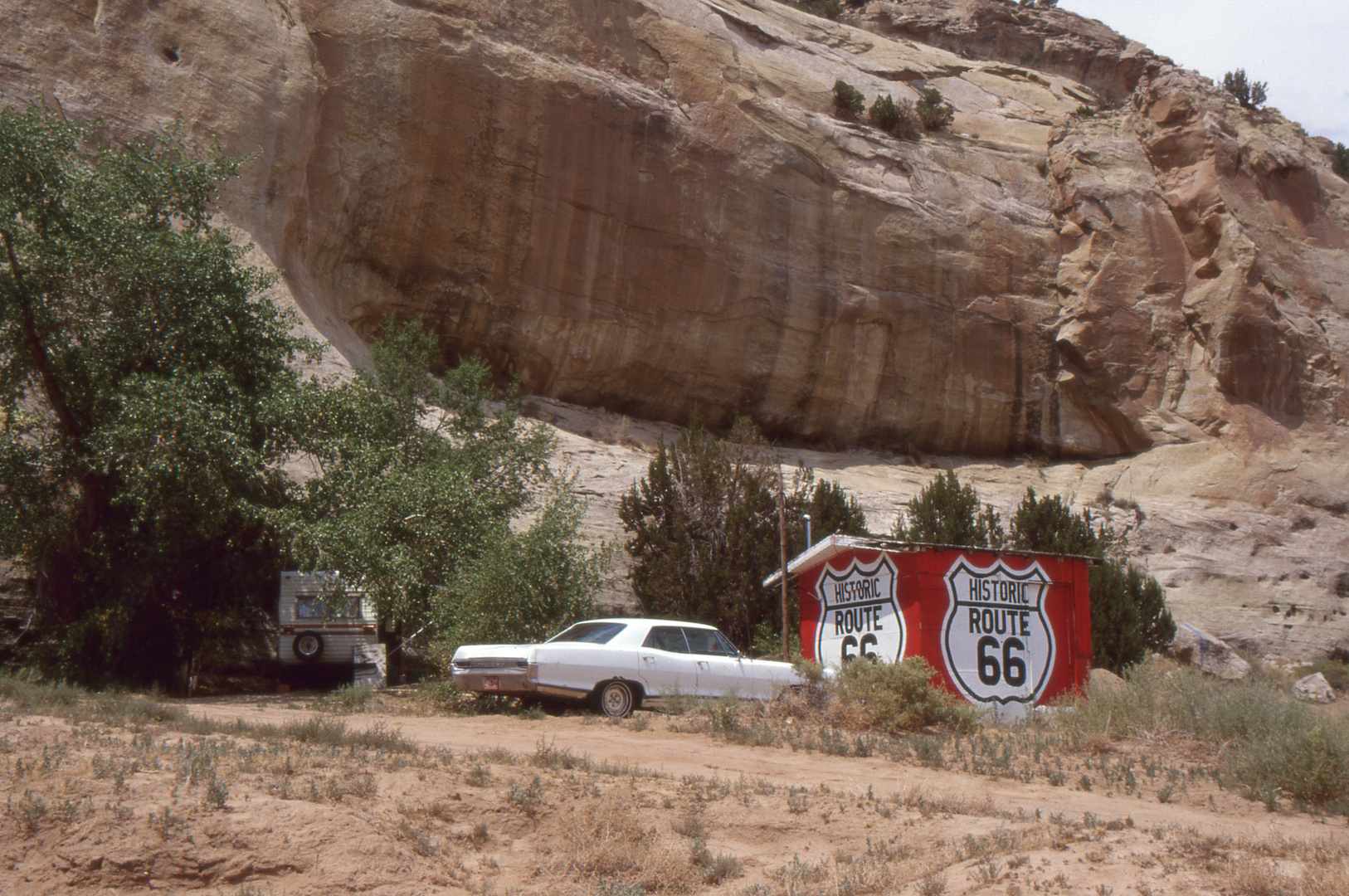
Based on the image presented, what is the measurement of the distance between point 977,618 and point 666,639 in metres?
4.43

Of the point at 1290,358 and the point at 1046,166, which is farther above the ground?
the point at 1046,166

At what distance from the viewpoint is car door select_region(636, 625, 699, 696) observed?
41.2 ft

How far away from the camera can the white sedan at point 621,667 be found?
12.1m

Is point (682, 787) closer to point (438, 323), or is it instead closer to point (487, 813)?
point (487, 813)

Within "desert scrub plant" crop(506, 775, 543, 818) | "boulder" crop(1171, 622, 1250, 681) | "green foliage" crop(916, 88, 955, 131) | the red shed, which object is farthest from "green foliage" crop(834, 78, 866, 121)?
"desert scrub plant" crop(506, 775, 543, 818)

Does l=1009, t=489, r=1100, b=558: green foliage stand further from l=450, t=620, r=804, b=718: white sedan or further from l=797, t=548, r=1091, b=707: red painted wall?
l=450, t=620, r=804, b=718: white sedan

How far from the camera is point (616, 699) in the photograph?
12.5 meters

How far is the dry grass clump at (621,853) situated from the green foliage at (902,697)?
5.31 m

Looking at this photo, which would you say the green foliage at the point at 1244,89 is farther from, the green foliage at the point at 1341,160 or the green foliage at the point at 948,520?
the green foliage at the point at 948,520

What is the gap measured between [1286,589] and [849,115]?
58.6 ft

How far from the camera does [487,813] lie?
689 cm

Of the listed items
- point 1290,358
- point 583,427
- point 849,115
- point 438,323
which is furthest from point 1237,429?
point 438,323

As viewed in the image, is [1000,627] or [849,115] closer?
[1000,627]

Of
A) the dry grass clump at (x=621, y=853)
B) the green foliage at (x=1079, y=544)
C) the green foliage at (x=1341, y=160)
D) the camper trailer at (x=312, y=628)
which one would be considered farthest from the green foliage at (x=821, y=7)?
the dry grass clump at (x=621, y=853)
